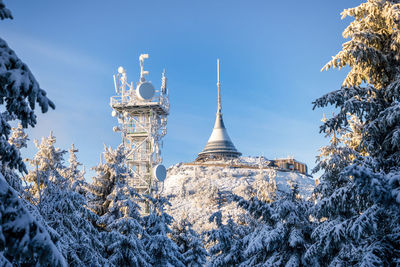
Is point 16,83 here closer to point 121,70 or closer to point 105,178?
point 105,178

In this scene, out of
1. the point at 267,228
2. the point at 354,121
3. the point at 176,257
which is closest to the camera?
the point at 267,228

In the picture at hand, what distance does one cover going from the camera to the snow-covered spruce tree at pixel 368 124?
9.53 m

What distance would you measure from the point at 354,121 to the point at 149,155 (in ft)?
88.5

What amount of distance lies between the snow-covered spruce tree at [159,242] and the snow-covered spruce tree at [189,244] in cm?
195

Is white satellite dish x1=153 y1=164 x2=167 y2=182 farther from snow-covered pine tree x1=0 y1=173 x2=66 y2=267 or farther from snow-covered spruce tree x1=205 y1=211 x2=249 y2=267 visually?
snow-covered pine tree x1=0 y1=173 x2=66 y2=267

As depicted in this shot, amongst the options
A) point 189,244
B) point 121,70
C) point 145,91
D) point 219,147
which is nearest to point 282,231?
point 189,244

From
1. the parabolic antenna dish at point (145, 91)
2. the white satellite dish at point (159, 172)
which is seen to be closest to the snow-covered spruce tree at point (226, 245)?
the white satellite dish at point (159, 172)

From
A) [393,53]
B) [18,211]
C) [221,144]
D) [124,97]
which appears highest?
[221,144]

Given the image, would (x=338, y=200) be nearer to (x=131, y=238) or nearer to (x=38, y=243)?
(x=38, y=243)

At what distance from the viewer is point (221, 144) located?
302 feet

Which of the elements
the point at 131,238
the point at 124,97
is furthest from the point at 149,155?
the point at 131,238

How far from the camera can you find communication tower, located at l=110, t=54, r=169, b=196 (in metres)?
41.0

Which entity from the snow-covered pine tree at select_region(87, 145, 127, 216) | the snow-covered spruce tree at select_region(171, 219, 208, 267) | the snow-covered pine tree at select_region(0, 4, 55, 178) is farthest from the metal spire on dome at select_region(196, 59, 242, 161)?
the snow-covered pine tree at select_region(0, 4, 55, 178)

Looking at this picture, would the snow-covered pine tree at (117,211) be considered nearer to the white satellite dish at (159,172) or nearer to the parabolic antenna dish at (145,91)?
the white satellite dish at (159,172)
